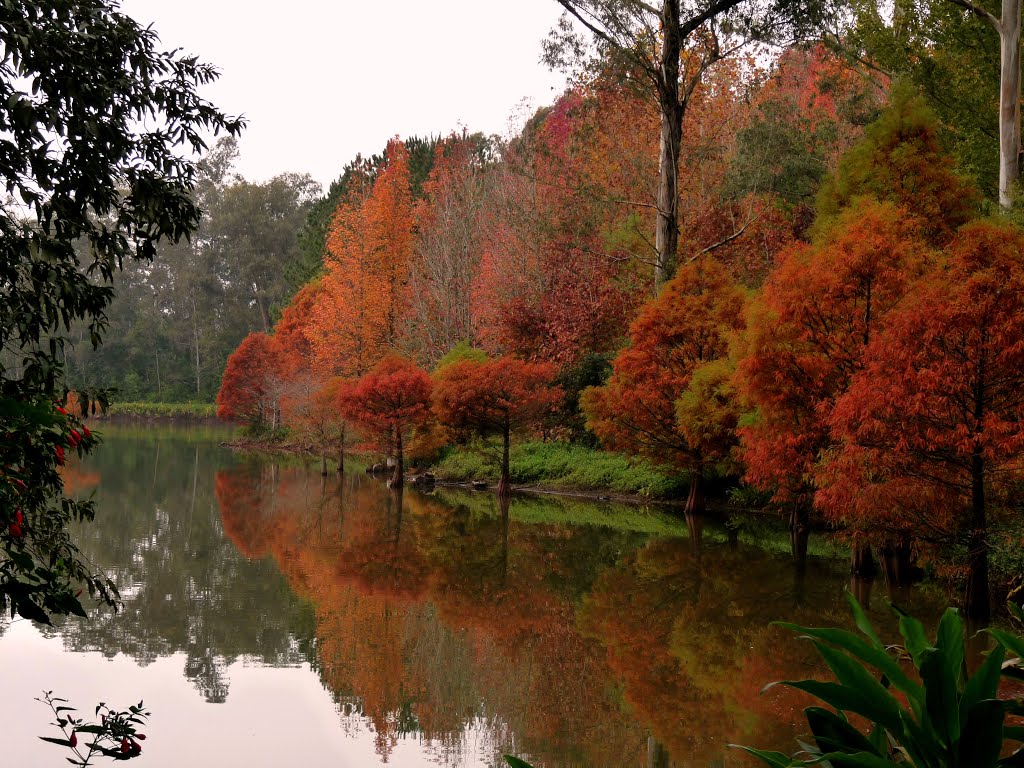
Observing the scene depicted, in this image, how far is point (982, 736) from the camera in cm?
186

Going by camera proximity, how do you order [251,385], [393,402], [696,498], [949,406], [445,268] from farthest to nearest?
[251,385] < [445,268] < [393,402] < [696,498] < [949,406]

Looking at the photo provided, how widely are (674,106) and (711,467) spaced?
7011mm

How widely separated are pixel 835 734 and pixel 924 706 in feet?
0.61

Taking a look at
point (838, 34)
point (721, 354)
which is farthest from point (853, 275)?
point (838, 34)

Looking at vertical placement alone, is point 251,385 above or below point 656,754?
above

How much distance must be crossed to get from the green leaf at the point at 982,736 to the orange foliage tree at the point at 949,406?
27.0 ft

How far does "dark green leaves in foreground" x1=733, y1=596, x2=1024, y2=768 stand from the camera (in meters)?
1.86

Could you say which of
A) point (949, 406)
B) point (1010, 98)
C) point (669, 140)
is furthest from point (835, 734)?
point (669, 140)

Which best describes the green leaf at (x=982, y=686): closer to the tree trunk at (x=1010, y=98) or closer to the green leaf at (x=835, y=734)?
the green leaf at (x=835, y=734)

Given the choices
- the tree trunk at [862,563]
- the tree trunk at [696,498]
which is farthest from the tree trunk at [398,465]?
the tree trunk at [862,563]

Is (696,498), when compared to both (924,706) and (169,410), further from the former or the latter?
(169,410)

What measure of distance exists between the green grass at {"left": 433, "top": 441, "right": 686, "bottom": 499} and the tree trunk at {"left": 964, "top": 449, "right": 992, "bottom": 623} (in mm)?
10420

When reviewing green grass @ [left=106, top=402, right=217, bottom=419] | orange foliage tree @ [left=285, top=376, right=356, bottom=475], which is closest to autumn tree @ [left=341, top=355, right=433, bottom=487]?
orange foliage tree @ [left=285, top=376, right=356, bottom=475]

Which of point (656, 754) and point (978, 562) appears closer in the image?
point (656, 754)
